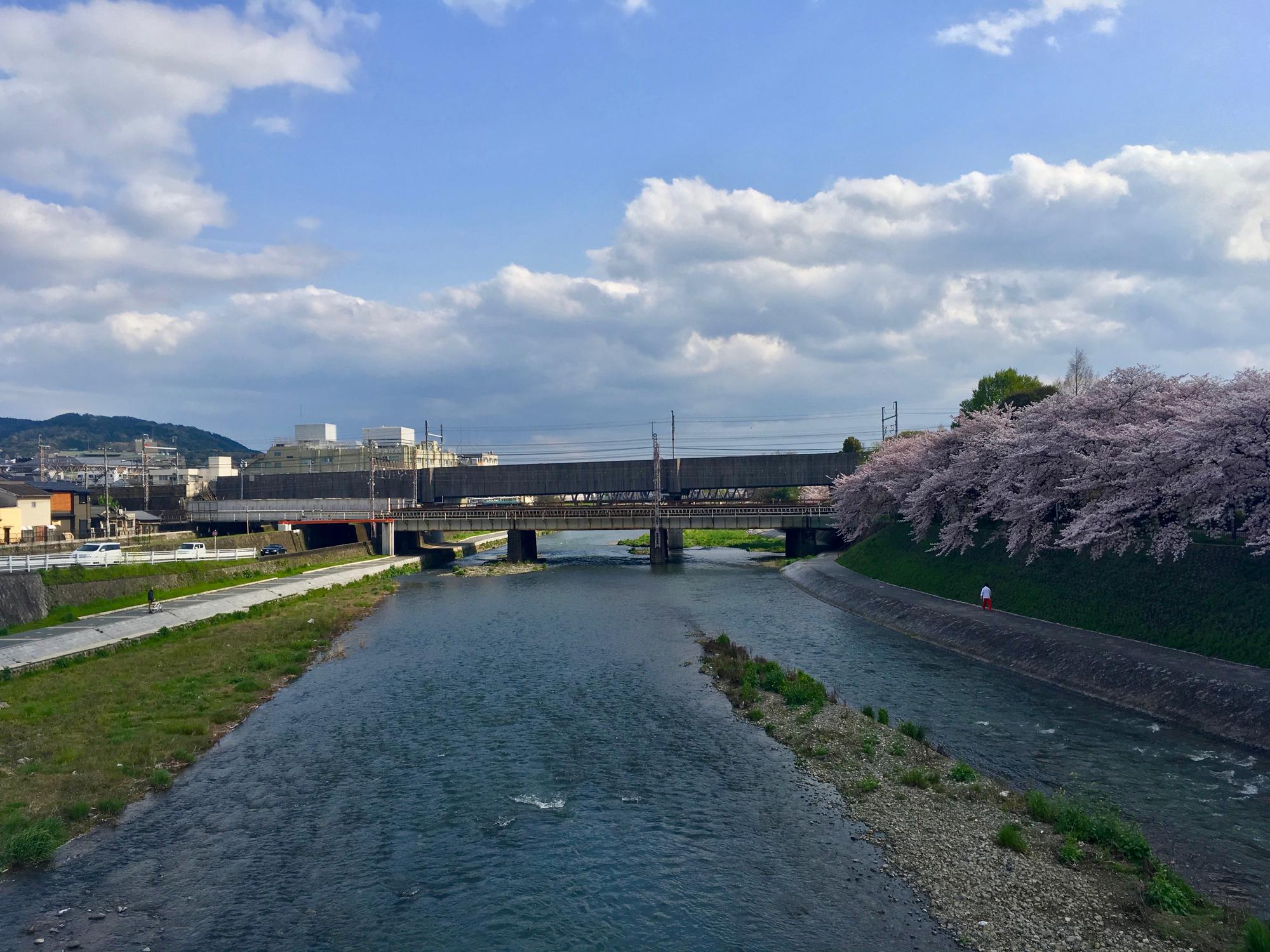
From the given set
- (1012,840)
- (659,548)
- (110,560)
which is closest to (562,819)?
(1012,840)

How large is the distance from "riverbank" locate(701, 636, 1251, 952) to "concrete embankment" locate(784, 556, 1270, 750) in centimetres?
969

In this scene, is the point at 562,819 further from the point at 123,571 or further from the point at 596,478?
the point at 596,478

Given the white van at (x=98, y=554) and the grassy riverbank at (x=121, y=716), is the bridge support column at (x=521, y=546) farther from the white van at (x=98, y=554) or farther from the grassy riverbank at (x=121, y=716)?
the grassy riverbank at (x=121, y=716)

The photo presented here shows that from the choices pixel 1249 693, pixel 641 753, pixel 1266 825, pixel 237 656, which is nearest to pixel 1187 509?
pixel 1249 693

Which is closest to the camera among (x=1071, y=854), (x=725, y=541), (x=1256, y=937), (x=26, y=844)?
(x=1256, y=937)

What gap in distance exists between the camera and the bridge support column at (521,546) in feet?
325

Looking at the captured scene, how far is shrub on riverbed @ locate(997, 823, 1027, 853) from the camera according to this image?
61.9ft

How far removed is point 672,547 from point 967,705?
269 feet

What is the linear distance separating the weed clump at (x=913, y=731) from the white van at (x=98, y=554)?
52917 mm

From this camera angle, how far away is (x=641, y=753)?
26938 millimetres

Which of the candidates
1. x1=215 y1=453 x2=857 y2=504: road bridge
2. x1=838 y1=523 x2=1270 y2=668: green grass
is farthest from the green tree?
x1=838 y1=523 x2=1270 y2=668: green grass

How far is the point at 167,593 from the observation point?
181 ft

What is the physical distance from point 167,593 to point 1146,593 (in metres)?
60.6

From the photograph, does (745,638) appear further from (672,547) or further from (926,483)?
(672,547)
